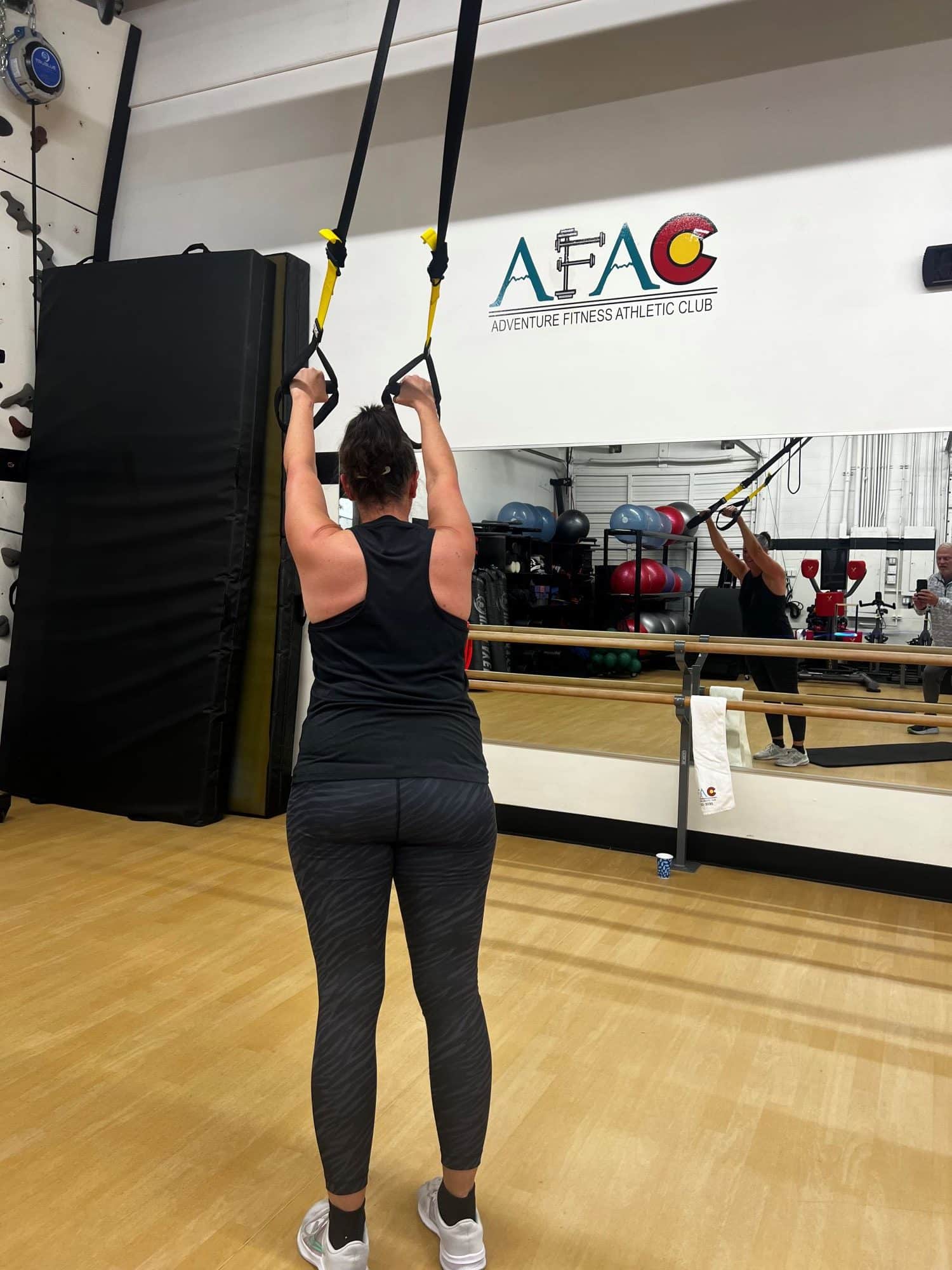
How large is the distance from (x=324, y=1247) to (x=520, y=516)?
3.28m

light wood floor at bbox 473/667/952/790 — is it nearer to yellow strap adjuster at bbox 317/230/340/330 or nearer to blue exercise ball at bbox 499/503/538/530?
blue exercise ball at bbox 499/503/538/530

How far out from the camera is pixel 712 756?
365cm

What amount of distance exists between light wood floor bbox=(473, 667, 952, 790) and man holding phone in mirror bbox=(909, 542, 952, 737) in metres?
0.06

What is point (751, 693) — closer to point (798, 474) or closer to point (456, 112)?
point (798, 474)

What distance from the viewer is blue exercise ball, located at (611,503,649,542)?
4.12 meters

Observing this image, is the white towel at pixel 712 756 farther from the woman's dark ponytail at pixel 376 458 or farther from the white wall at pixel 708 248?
the woman's dark ponytail at pixel 376 458

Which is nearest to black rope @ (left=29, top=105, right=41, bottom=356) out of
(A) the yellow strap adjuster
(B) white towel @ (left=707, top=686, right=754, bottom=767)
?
(A) the yellow strap adjuster

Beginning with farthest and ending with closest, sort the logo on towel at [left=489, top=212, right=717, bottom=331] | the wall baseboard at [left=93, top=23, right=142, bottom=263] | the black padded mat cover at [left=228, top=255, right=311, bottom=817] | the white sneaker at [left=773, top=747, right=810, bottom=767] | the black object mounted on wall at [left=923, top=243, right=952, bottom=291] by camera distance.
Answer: the wall baseboard at [left=93, top=23, right=142, bottom=263] → the black padded mat cover at [left=228, top=255, right=311, bottom=817] → the logo on towel at [left=489, top=212, right=717, bottom=331] → the white sneaker at [left=773, top=747, right=810, bottom=767] → the black object mounted on wall at [left=923, top=243, right=952, bottom=291]

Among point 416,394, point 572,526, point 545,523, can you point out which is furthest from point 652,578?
point 416,394

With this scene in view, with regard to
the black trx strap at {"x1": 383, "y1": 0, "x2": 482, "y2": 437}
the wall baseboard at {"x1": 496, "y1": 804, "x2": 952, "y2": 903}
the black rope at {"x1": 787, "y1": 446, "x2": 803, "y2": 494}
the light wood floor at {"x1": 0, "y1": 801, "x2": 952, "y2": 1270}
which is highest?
the black trx strap at {"x1": 383, "y1": 0, "x2": 482, "y2": 437}

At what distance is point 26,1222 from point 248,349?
3654 millimetres

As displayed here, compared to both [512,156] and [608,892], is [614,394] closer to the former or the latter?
[512,156]

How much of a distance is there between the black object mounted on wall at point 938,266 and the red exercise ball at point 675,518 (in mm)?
1273

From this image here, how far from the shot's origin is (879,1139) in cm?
205
